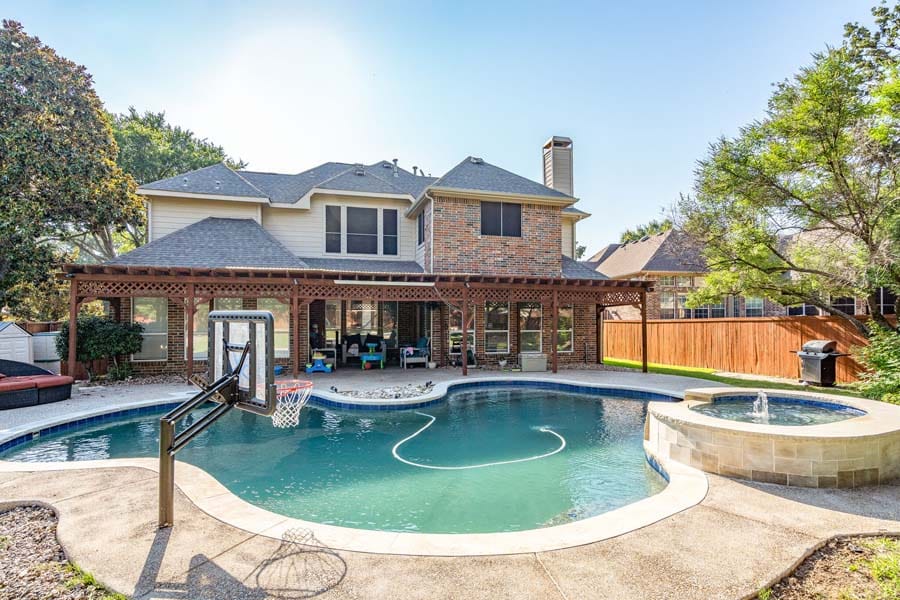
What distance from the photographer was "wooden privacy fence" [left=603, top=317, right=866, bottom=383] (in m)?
11.5

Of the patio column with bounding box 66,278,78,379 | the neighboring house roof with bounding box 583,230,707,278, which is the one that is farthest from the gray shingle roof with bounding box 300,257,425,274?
the neighboring house roof with bounding box 583,230,707,278

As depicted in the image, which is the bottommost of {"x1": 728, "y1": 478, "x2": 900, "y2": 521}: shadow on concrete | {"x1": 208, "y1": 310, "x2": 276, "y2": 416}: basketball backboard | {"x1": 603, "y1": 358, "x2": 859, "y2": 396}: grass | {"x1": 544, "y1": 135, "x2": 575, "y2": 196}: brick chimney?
{"x1": 603, "y1": 358, "x2": 859, "y2": 396}: grass

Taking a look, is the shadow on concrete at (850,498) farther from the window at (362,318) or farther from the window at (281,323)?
the window at (362,318)

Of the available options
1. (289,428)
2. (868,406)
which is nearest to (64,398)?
(289,428)

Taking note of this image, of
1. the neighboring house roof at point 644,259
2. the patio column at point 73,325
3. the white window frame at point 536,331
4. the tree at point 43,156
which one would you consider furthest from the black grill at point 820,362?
the tree at point 43,156

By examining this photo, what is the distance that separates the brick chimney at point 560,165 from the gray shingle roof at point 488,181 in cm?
165

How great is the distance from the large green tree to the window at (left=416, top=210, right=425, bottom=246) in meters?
8.12

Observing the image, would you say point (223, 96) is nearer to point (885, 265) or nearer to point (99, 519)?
point (99, 519)

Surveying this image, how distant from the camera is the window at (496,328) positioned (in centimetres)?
1518

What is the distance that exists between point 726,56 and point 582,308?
8.46m

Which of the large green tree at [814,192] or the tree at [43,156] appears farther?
the tree at [43,156]

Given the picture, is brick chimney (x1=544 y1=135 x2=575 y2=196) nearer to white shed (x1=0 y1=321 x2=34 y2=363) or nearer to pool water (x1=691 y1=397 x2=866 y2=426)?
pool water (x1=691 y1=397 x2=866 y2=426)

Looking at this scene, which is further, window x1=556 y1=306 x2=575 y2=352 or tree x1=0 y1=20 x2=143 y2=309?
window x1=556 y1=306 x2=575 y2=352

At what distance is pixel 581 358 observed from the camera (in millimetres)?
16078
